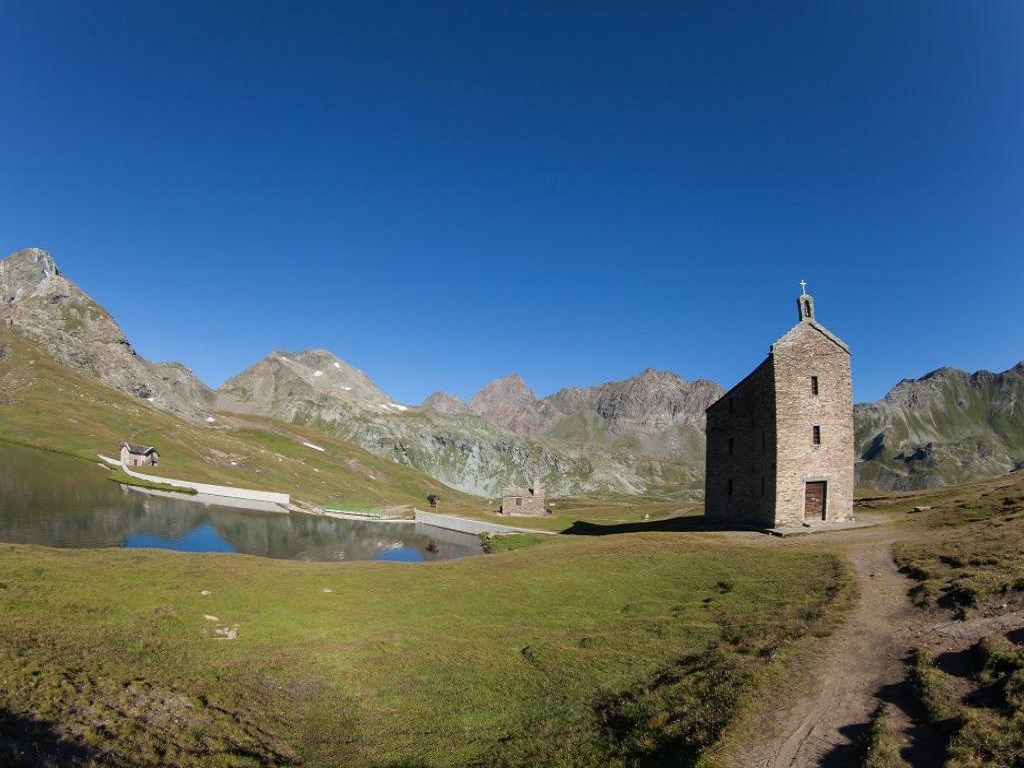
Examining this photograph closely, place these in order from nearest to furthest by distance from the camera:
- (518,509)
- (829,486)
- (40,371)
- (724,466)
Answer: (829,486) → (724,466) → (518,509) → (40,371)

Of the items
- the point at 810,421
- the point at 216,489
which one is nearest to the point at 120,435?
the point at 216,489

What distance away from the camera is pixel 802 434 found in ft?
164

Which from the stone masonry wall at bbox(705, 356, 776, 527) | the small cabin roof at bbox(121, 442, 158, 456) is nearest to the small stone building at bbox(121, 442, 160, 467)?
the small cabin roof at bbox(121, 442, 158, 456)

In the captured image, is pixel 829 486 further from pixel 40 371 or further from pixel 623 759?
pixel 40 371

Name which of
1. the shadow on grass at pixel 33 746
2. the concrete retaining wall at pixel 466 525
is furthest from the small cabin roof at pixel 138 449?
the shadow on grass at pixel 33 746

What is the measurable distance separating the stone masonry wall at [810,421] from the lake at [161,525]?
50482 mm

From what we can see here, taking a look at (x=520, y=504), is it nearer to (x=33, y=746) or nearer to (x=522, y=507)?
(x=522, y=507)

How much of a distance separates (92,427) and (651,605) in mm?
160309

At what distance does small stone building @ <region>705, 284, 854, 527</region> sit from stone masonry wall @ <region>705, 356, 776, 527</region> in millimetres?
102

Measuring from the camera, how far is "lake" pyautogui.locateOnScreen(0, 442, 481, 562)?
2571 inches

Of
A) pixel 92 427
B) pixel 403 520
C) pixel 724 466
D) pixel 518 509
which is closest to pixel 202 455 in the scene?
pixel 92 427

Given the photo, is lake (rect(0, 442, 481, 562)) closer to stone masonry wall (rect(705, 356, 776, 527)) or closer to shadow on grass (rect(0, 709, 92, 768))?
stone masonry wall (rect(705, 356, 776, 527))

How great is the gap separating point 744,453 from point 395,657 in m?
40.8

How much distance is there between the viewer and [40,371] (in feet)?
588
